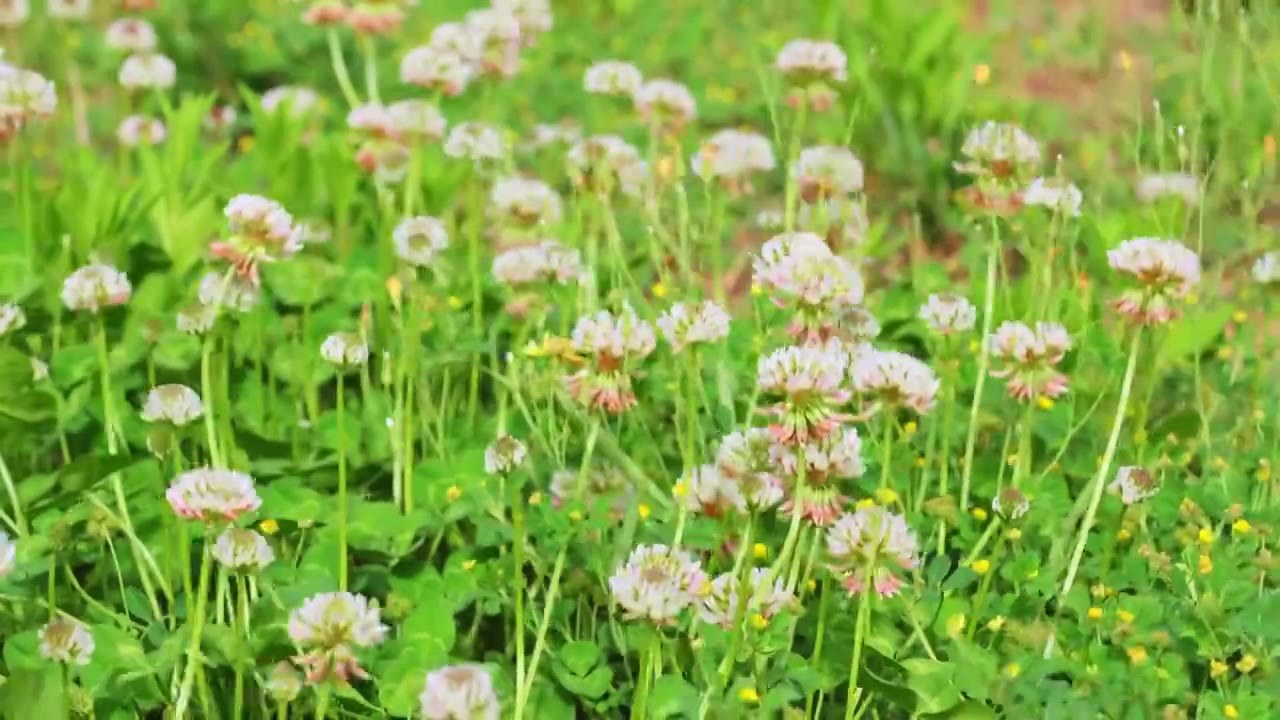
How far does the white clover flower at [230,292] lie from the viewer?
6.81 feet

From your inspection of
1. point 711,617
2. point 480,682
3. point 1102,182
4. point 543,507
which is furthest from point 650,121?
point 480,682

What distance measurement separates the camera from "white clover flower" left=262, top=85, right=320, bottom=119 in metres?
3.11

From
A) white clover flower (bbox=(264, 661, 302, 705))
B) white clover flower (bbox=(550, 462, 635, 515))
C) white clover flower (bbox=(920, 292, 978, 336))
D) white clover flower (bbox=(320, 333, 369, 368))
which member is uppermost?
white clover flower (bbox=(320, 333, 369, 368))

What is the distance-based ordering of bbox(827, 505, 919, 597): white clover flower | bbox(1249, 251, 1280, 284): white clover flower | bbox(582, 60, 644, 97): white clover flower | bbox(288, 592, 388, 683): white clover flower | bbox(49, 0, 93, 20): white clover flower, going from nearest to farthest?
bbox(288, 592, 388, 683): white clover flower < bbox(827, 505, 919, 597): white clover flower < bbox(1249, 251, 1280, 284): white clover flower < bbox(582, 60, 644, 97): white clover flower < bbox(49, 0, 93, 20): white clover flower

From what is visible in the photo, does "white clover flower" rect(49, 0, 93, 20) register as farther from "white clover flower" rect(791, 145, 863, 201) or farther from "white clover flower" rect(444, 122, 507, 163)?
"white clover flower" rect(791, 145, 863, 201)

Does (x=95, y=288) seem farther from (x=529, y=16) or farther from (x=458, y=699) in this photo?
(x=529, y=16)

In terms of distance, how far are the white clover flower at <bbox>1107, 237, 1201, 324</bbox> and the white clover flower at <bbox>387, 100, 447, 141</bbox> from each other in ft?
4.03

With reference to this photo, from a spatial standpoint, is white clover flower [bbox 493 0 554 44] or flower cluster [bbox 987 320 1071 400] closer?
flower cluster [bbox 987 320 1071 400]

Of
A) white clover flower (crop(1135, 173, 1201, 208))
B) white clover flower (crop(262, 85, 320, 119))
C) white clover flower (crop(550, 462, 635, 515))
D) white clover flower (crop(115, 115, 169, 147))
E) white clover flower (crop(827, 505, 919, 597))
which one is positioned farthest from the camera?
white clover flower (crop(115, 115, 169, 147))

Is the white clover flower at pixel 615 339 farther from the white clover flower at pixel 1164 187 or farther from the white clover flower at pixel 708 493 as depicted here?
the white clover flower at pixel 1164 187

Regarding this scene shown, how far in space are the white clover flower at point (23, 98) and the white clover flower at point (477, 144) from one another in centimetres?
70

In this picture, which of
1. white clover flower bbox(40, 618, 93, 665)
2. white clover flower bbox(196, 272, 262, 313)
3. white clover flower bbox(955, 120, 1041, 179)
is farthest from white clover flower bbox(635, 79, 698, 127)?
white clover flower bbox(40, 618, 93, 665)

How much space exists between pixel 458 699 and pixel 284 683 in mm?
315

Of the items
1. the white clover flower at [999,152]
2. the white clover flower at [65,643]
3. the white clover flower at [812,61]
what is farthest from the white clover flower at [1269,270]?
the white clover flower at [65,643]
